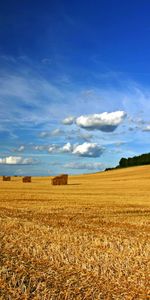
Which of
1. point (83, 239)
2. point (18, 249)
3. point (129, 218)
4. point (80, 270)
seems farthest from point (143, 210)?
point (80, 270)

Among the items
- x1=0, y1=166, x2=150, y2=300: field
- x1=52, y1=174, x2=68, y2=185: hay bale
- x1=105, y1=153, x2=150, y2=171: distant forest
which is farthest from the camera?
x1=105, y1=153, x2=150, y2=171: distant forest

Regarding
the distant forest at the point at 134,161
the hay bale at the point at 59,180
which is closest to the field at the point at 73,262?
the hay bale at the point at 59,180

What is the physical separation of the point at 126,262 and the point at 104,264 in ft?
1.13

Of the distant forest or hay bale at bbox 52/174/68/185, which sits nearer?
hay bale at bbox 52/174/68/185

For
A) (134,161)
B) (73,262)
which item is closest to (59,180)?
(73,262)

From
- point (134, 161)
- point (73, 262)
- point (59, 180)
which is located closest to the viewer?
point (73, 262)

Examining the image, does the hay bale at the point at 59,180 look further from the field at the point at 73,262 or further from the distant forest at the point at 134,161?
the distant forest at the point at 134,161

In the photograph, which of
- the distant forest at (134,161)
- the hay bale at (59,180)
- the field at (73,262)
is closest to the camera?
the field at (73,262)

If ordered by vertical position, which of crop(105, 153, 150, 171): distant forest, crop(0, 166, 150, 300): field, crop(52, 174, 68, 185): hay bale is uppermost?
crop(105, 153, 150, 171): distant forest

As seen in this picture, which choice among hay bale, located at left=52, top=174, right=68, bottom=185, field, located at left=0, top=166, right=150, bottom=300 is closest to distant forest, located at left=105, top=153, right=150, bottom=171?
hay bale, located at left=52, top=174, right=68, bottom=185

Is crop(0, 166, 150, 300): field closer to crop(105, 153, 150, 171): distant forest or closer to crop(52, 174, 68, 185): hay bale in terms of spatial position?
crop(52, 174, 68, 185): hay bale

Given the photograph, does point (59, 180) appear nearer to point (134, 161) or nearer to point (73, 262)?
point (73, 262)

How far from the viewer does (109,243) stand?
24.2ft

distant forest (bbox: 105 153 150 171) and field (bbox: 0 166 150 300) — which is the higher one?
distant forest (bbox: 105 153 150 171)
